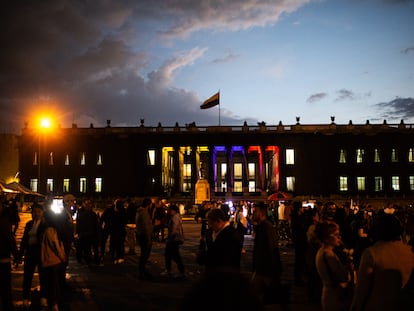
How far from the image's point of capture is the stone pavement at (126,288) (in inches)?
366

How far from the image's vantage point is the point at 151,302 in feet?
31.3

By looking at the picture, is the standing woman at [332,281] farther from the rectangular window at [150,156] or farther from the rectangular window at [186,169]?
the rectangular window at [186,169]

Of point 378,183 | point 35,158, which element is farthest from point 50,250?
point 35,158

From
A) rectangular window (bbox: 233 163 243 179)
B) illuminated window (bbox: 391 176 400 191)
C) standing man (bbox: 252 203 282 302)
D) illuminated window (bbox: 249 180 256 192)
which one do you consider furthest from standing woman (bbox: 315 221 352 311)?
rectangular window (bbox: 233 163 243 179)

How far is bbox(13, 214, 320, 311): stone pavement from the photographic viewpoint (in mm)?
9288

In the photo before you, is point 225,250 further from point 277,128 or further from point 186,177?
point 186,177

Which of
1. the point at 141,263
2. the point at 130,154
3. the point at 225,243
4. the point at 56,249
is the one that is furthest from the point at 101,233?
the point at 130,154

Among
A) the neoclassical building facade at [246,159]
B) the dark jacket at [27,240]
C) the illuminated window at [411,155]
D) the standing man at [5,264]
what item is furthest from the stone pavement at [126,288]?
the illuminated window at [411,155]

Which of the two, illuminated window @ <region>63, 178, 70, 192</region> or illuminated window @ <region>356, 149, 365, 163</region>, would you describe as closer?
illuminated window @ <region>356, 149, 365, 163</region>

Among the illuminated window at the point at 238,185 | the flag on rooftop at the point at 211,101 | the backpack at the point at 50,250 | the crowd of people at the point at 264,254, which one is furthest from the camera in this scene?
the illuminated window at the point at 238,185

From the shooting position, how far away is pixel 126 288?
11.0 m

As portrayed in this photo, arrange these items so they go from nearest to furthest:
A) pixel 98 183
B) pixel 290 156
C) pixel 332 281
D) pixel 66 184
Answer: pixel 332 281
pixel 290 156
pixel 98 183
pixel 66 184

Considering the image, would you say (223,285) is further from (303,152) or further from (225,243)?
(303,152)

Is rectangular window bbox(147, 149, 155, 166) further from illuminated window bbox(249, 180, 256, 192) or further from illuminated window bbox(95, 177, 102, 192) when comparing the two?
illuminated window bbox(249, 180, 256, 192)
